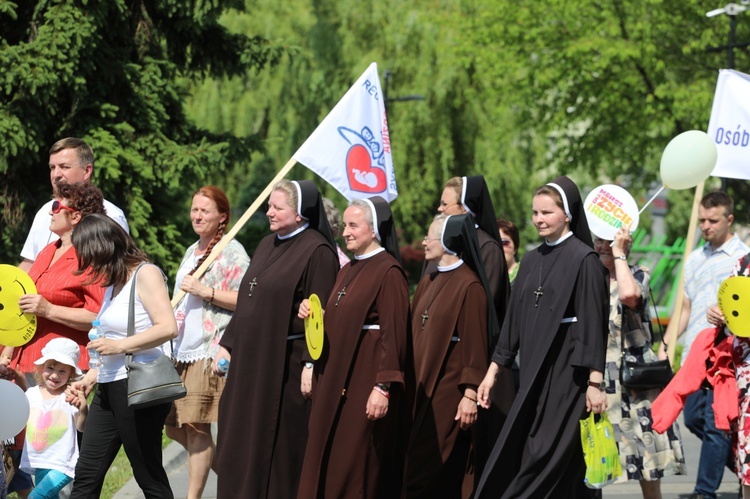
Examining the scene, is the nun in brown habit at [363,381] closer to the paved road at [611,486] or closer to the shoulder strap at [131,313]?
the shoulder strap at [131,313]

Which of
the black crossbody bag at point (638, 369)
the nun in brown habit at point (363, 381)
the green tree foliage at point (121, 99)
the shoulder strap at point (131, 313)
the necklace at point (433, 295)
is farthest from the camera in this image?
the green tree foliage at point (121, 99)

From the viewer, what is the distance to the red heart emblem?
9.56 meters

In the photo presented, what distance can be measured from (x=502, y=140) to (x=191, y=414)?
837 inches

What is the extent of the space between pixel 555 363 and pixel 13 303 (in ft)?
10.1

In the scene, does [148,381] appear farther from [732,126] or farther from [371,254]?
[732,126]

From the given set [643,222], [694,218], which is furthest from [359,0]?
[694,218]

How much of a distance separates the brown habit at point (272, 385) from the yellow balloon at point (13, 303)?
136cm

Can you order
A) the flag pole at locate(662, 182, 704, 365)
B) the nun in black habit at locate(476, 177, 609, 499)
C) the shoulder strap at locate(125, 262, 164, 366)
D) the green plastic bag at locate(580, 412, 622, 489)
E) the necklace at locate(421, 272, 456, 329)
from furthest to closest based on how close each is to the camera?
the flag pole at locate(662, 182, 704, 365) < the necklace at locate(421, 272, 456, 329) < the nun in black habit at locate(476, 177, 609, 499) < the green plastic bag at locate(580, 412, 622, 489) < the shoulder strap at locate(125, 262, 164, 366)

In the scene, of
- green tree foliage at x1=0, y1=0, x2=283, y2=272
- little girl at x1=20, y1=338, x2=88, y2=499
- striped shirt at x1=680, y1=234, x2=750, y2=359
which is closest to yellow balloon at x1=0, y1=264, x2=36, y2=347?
little girl at x1=20, y1=338, x2=88, y2=499

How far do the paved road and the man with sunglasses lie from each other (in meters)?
2.00

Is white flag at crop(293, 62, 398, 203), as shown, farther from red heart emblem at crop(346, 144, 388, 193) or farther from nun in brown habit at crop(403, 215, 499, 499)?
nun in brown habit at crop(403, 215, 499, 499)

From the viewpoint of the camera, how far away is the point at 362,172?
962cm

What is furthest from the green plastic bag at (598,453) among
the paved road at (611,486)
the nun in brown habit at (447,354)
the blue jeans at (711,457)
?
the paved road at (611,486)

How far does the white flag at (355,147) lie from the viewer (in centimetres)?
943
